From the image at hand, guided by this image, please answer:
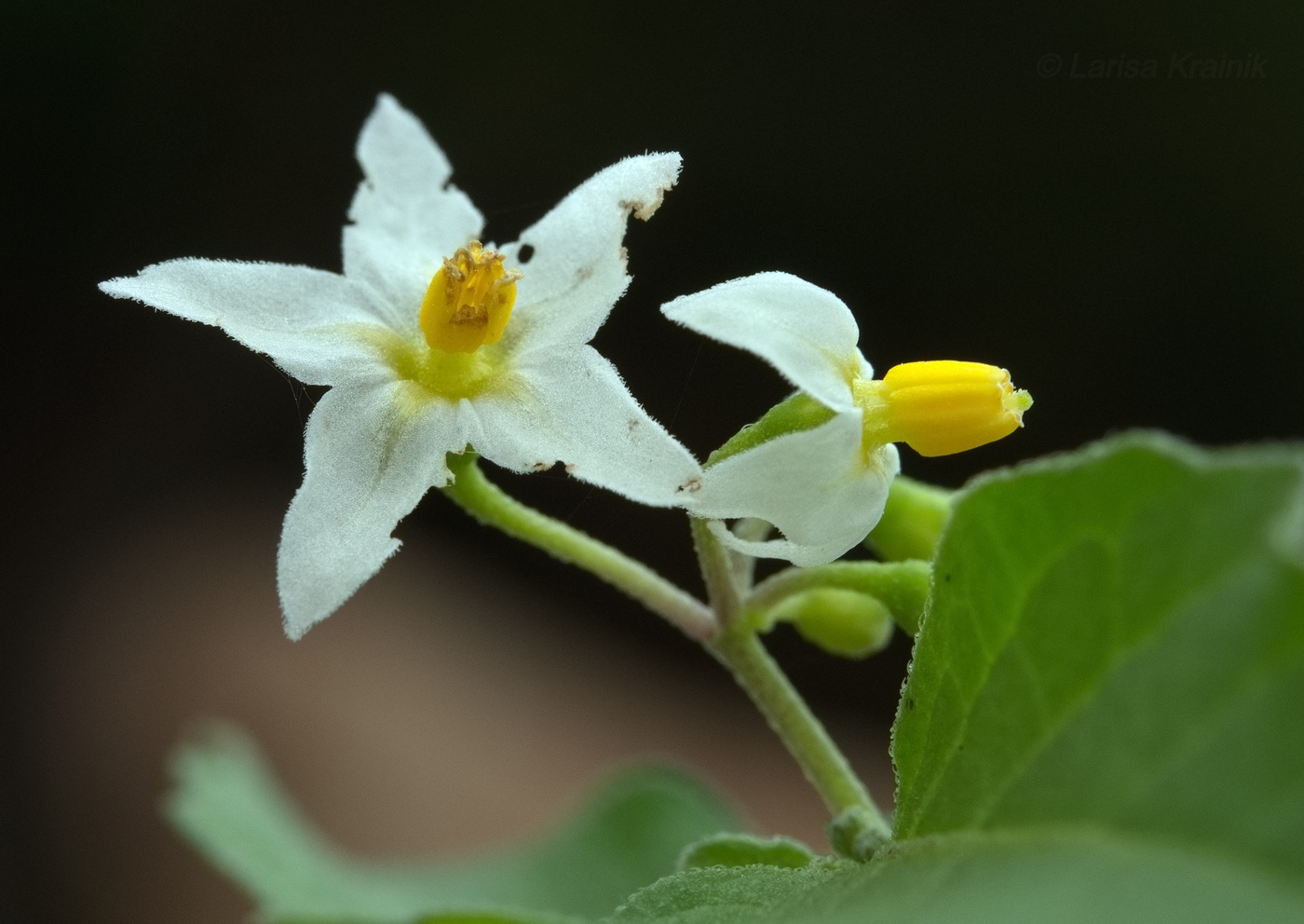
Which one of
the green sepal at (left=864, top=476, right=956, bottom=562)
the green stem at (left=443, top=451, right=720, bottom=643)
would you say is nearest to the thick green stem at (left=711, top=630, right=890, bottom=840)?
the green stem at (left=443, top=451, right=720, bottom=643)

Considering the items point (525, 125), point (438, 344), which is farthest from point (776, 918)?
point (525, 125)

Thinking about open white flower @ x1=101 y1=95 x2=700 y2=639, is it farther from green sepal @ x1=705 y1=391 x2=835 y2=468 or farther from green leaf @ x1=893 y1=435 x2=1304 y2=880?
green leaf @ x1=893 y1=435 x2=1304 y2=880

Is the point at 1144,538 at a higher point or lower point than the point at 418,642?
lower

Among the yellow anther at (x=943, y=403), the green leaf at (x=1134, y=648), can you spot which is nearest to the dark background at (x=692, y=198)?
the yellow anther at (x=943, y=403)

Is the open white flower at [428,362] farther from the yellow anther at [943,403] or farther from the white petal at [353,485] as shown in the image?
the yellow anther at [943,403]

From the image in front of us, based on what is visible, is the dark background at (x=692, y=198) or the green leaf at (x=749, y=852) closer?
the green leaf at (x=749, y=852)

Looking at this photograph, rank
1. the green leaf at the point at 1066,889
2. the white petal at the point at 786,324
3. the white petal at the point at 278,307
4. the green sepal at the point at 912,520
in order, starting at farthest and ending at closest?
the green sepal at the point at 912,520, the white petal at the point at 278,307, the white petal at the point at 786,324, the green leaf at the point at 1066,889

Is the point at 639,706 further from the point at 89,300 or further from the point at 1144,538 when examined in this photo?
the point at 1144,538
